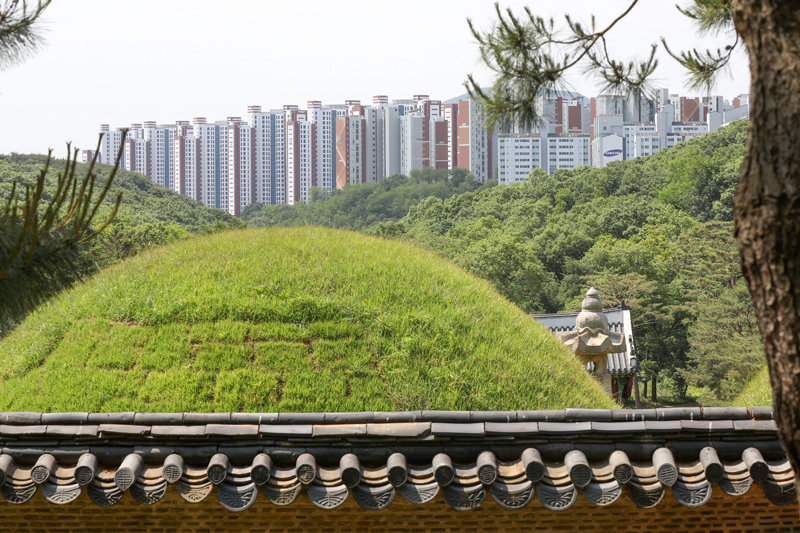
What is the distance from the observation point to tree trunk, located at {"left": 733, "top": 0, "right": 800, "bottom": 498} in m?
2.29

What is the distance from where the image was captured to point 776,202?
7.54ft

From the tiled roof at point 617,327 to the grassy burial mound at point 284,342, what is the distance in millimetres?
11477

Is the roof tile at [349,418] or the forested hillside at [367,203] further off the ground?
the forested hillside at [367,203]

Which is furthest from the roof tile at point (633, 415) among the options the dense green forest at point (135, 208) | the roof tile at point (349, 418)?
the dense green forest at point (135, 208)

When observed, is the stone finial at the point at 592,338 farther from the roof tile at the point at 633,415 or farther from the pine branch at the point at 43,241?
the pine branch at the point at 43,241

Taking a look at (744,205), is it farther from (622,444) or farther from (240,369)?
(240,369)

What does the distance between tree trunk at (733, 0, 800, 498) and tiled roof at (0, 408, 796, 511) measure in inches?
92.1

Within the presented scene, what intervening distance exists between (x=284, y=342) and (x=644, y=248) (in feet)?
127

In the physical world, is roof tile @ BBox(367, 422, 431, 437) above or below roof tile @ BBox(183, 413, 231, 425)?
below

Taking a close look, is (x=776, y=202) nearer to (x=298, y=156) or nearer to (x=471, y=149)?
(x=298, y=156)

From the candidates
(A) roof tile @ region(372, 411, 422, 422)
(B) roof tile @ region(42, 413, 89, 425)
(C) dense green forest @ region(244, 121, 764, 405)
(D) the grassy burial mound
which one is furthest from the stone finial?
(C) dense green forest @ region(244, 121, 764, 405)

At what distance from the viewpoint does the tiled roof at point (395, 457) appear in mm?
4516

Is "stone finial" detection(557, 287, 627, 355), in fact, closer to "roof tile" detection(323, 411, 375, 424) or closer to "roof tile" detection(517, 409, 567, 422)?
"roof tile" detection(517, 409, 567, 422)

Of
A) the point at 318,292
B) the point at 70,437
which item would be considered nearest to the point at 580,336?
the point at 318,292
